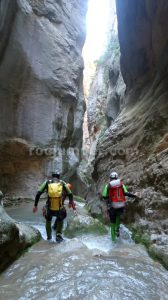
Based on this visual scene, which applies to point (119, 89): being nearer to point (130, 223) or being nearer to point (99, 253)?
point (130, 223)

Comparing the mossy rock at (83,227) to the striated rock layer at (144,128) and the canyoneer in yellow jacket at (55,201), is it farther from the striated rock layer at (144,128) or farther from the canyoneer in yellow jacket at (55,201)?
the canyoneer in yellow jacket at (55,201)

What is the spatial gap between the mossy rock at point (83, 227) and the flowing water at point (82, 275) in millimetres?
1574

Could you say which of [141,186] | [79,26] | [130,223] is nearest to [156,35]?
[141,186]

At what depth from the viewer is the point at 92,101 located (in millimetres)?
36688

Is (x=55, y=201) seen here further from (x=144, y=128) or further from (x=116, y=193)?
(x=144, y=128)

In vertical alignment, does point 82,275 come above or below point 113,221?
below

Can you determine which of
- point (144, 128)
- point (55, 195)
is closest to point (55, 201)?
point (55, 195)

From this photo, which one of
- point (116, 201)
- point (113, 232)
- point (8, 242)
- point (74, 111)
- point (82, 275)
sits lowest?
point (82, 275)

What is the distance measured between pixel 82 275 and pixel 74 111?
17347 mm

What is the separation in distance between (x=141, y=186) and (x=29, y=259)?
421 cm

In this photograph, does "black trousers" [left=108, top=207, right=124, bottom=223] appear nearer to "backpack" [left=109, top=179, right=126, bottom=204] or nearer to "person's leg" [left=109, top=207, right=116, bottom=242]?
"person's leg" [left=109, top=207, right=116, bottom=242]

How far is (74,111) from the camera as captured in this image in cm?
2205

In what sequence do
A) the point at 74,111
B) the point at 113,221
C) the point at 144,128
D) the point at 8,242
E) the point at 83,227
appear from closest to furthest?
1. the point at 8,242
2. the point at 113,221
3. the point at 83,227
4. the point at 144,128
5. the point at 74,111

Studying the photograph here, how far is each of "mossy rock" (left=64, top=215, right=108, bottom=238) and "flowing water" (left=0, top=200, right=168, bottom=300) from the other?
5.16 feet
